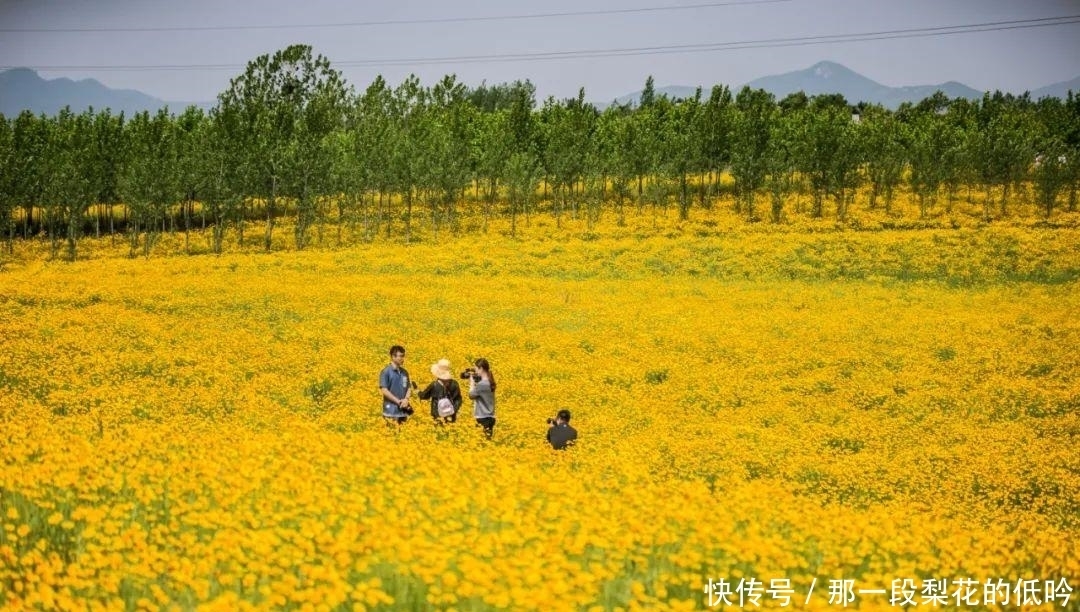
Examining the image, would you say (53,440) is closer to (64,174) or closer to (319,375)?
(319,375)

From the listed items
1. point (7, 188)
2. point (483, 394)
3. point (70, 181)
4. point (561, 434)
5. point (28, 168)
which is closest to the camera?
point (561, 434)

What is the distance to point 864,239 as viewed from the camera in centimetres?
5747

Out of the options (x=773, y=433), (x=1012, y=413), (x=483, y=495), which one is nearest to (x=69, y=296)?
(x=773, y=433)

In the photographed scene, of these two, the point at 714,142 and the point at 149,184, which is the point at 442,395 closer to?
the point at 149,184

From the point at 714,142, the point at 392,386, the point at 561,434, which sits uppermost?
the point at 714,142

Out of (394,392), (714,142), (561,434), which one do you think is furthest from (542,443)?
(714,142)

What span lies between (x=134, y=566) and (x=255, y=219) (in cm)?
8591

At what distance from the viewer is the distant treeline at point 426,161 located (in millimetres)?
68750

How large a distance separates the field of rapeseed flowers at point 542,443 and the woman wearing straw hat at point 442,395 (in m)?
0.43

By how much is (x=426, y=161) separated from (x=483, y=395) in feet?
194

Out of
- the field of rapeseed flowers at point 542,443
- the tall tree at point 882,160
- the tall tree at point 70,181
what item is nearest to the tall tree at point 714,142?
the tall tree at point 882,160

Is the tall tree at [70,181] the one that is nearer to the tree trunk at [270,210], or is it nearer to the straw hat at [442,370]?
the tree trunk at [270,210]

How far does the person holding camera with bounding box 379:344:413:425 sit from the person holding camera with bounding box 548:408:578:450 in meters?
2.69

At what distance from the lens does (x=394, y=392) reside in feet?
50.5
